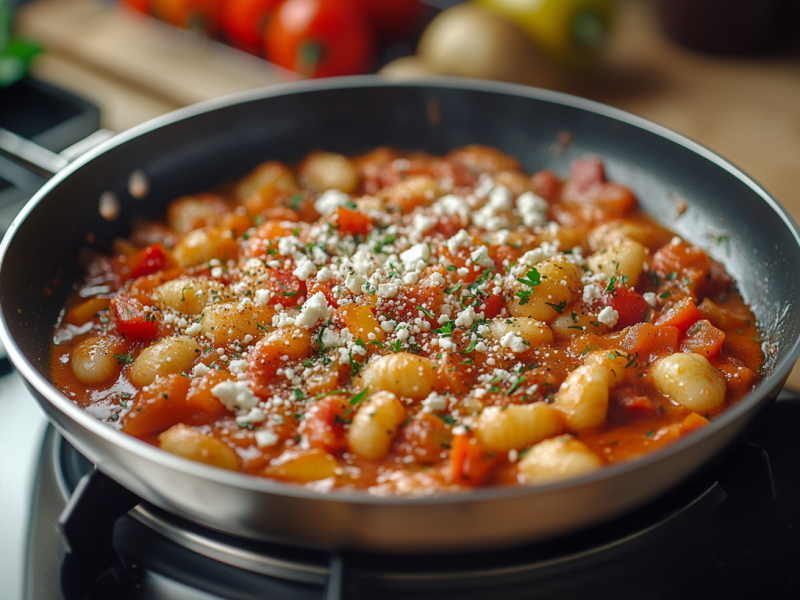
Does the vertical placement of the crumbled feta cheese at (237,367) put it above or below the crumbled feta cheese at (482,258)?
below

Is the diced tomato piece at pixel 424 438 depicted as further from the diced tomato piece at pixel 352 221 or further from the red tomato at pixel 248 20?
the red tomato at pixel 248 20

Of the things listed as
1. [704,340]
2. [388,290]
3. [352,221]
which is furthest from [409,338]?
[704,340]

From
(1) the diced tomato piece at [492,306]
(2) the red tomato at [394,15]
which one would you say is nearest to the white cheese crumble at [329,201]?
(1) the diced tomato piece at [492,306]

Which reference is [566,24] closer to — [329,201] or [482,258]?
[329,201]

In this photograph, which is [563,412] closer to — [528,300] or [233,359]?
[528,300]

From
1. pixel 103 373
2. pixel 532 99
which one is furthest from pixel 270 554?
pixel 532 99
